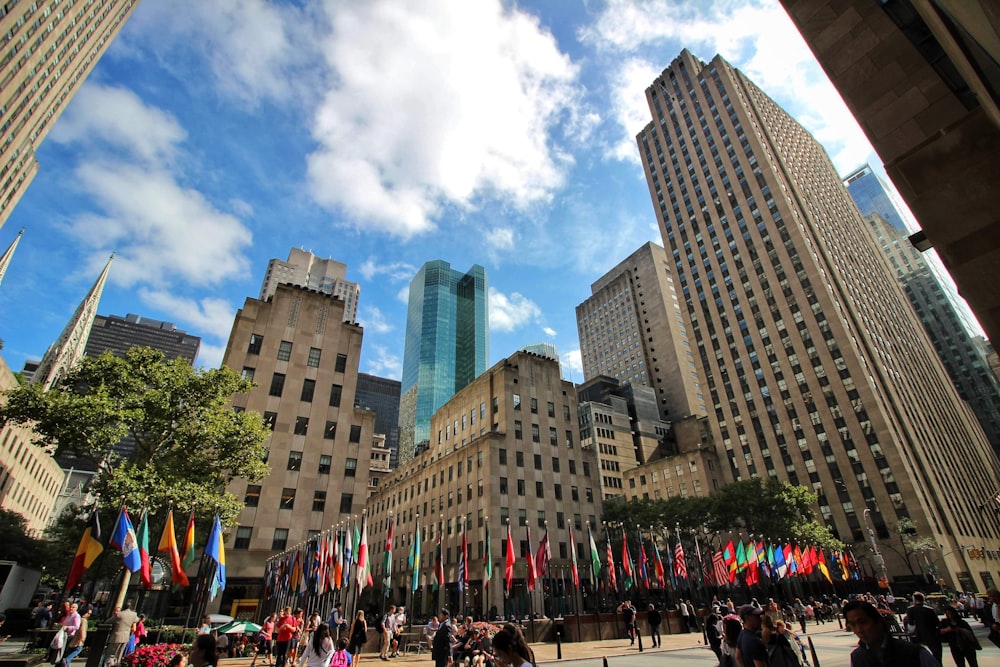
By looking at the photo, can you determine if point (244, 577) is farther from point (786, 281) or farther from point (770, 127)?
point (770, 127)

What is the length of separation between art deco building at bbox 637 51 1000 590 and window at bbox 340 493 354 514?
217ft

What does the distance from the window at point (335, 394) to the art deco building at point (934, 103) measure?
43141 millimetres

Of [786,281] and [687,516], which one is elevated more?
[786,281]

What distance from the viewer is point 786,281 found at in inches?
3319

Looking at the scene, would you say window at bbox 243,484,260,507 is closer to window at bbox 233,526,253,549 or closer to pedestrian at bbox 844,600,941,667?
window at bbox 233,526,253,549

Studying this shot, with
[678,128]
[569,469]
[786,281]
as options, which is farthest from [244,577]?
[678,128]

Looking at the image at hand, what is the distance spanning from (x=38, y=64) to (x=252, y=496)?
6292cm

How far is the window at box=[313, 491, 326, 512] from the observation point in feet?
134

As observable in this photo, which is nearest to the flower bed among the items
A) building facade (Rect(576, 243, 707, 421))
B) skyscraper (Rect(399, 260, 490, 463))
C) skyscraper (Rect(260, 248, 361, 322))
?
building facade (Rect(576, 243, 707, 421))

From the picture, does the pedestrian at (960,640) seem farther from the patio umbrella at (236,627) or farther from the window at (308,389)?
the window at (308,389)

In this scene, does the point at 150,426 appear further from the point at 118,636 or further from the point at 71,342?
the point at 71,342

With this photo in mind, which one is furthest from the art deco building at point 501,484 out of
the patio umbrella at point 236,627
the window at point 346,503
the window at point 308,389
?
the patio umbrella at point 236,627

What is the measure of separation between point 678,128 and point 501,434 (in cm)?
9471

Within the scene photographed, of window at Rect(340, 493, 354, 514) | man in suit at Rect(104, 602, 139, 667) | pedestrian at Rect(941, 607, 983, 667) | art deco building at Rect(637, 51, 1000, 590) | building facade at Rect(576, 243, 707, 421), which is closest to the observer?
pedestrian at Rect(941, 607, 983, 667)
